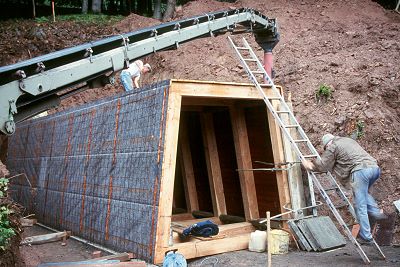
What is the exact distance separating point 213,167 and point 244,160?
1100mm

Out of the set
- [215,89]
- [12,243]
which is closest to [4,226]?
[12,243]

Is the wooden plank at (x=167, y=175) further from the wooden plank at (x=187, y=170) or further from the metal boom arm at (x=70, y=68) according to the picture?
the wooden plank at (x=187, y=170)

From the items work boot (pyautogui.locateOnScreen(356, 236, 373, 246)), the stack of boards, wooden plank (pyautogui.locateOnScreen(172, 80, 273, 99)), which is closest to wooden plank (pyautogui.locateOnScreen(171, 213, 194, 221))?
the stack of boards

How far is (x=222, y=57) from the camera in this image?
16375 millimetres

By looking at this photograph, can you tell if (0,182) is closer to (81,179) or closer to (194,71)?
(81,179)

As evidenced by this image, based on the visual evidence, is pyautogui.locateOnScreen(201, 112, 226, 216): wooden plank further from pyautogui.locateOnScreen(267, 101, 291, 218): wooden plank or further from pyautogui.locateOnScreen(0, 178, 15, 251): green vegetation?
pyautogui.locateOnScreen(0, 178, 15, 251): green vegetation

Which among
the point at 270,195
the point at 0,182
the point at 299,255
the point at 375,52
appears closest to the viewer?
the point at 0,182

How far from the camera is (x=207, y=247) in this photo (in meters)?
7.27

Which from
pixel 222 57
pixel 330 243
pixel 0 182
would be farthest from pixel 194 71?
pixel 0 182

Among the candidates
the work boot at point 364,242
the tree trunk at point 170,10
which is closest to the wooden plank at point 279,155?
the work boot at point 364,242

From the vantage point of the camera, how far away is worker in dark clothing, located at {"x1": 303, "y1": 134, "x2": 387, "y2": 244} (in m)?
6.82

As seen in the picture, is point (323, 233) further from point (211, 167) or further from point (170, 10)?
point (170, 10)

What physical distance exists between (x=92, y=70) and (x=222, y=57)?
10749mm

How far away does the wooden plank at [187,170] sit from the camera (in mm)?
10875
